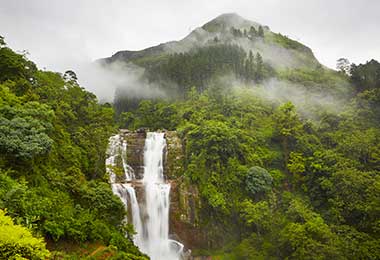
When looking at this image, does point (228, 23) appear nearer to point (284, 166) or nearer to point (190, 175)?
point (284, 166)

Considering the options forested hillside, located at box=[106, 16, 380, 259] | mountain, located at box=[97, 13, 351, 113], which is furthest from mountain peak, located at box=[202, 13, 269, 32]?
forested hillside, located at box=[106, 16, 380, 259]

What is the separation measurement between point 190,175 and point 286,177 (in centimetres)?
1139

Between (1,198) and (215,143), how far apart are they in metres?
21.2

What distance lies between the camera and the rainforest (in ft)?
54.0

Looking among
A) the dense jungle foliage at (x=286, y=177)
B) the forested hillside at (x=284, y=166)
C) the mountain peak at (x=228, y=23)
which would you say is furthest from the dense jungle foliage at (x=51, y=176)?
the mountain peak at (x=228, y=23)

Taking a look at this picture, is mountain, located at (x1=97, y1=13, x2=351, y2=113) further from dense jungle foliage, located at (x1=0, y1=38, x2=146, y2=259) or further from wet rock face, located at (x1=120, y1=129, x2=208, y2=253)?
dense jungle foliage, located at (x1=0, y1=38, x2=146, y2=259)

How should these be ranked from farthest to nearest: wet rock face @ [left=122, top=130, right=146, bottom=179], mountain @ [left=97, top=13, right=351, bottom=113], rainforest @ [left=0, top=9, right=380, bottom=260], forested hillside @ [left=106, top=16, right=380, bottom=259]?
mountain @ [left=97, top=13, right=351, bottom=113] < wet rock face @ [left=122, top=130, right=146, bottom=179] < forested hillside @ [left=106, top=16, right=380, bottom=259] < rainforest @ [left=0, top=9, right=380, bottom=260]

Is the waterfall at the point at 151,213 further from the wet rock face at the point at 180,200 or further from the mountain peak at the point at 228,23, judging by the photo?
the mountain peak at the point at 228,23

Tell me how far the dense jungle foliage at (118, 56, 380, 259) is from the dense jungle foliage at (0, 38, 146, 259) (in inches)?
418

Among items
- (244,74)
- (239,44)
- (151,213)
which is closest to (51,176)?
(151,213)

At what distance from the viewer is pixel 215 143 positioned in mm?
30703

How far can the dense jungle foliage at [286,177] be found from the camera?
23.0 meters

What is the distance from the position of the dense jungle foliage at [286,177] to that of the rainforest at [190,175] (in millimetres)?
117

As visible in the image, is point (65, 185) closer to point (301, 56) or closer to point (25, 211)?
point (25, 211)
